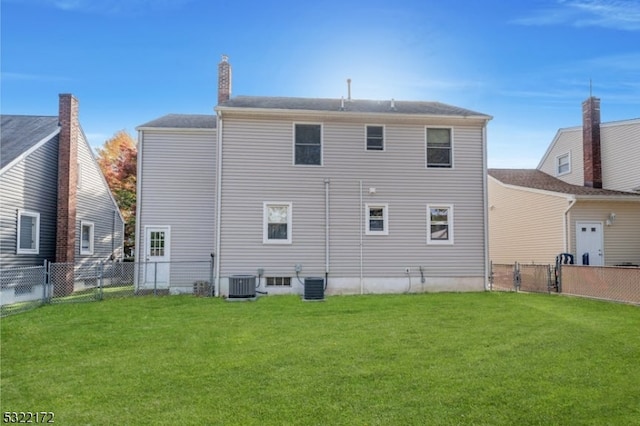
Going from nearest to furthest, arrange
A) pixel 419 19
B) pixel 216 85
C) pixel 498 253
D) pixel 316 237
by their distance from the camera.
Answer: pixel 419 19 → pixel 316 237 → pixel 216 85 → pixel 498 253

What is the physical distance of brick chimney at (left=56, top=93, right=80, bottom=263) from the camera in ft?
46.2

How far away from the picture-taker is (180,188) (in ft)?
46.0

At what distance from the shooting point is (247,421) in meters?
3.70

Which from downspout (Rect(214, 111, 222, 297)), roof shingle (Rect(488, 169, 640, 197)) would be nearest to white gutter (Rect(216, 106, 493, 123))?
downspout (Rect(214, 111, 222, 297))

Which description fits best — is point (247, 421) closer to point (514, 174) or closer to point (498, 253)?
point (498, 253)

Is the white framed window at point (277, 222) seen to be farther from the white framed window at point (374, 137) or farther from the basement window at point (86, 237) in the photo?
the basement window at point (86, 237)

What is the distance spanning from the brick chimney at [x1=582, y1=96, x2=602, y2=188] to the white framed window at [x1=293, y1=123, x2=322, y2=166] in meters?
11.8

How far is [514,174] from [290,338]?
1664cm

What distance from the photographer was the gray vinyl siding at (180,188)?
1379 cm

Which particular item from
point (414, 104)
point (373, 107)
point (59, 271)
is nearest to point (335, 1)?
point (373, 107)

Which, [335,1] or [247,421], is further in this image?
[335,1]

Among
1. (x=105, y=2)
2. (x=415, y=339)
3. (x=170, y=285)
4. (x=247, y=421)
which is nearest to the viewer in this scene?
(x=247, y=421)

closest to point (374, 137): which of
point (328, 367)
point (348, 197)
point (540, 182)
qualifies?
point (348, 197)

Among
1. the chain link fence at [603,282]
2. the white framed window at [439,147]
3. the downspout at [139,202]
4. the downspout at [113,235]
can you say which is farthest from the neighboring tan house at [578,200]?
the downspout at [113,235]
